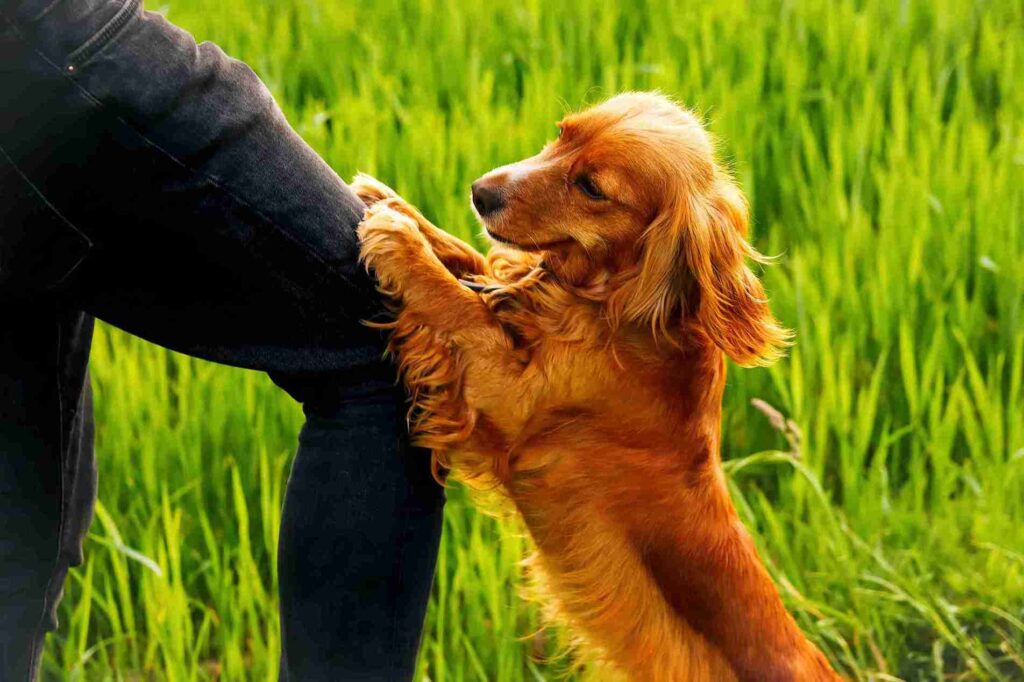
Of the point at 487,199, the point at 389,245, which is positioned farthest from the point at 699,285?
the point at 389,245

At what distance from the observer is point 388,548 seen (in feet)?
4.62

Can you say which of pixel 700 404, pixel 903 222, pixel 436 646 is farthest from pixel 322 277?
pixel 903 222

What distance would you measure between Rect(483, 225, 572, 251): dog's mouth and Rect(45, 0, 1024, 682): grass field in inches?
19.3

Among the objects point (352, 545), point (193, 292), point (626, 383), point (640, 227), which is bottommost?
point (352, 545)

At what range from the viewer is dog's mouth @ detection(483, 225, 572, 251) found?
172cm

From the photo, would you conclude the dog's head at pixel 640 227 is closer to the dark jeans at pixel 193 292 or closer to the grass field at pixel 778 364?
the dark jeans at pixel 193 292

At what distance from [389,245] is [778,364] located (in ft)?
3.87

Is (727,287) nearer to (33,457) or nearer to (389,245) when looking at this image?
(389,245)

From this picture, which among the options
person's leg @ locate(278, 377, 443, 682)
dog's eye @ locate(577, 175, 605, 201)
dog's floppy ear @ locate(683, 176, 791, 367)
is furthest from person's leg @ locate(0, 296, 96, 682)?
dog's floppy ear @ locate(683, 176, 791, 367)

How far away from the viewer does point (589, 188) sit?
5.61 ft

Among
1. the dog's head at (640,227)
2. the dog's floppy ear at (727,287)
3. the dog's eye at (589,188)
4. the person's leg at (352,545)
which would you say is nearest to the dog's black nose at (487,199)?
the dog's head at (640,227)

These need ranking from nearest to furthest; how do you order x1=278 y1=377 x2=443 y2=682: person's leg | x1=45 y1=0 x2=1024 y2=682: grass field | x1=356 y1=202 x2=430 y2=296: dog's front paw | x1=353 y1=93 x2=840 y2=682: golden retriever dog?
x1=278 y1=377 x2=443 y2=682: person's leg → x1=356 y1=202 x2=430 y2=296: dog's front paw → x1=353 y1=93 x2=840 y2=682: golden retriever dog → x1=45 y1=0 x2=1024 y2=682: grass field

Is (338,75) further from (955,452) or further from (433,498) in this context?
(433,498)

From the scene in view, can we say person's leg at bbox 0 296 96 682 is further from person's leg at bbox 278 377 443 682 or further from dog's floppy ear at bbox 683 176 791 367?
dog's floppy ear at bbox 683 176 791 367
